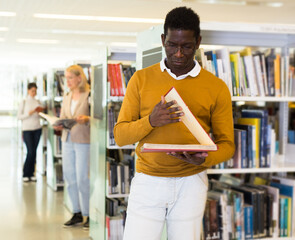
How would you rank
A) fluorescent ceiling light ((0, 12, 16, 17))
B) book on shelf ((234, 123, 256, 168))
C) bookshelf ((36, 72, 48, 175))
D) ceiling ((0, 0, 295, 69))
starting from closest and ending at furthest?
book on shelf ((234, 123, 256, 168)) < ceiling ((0, 0, 295, 69)) < bookshelf ((36, 72, 48, 175)) < fluorescent ceiling light ((0, 12, 16, 17))

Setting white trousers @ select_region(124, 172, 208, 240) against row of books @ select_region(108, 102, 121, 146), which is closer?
white trousers @ select_region(124, 172, 208, 240)

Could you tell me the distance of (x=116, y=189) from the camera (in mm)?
→ 3980

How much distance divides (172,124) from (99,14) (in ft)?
21.4

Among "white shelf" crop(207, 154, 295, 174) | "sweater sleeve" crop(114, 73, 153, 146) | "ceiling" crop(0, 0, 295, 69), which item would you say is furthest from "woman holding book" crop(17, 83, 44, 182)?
"sweater sleeve" crop(114, 73, 153, 146)

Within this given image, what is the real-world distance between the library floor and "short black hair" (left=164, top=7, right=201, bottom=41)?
306cm

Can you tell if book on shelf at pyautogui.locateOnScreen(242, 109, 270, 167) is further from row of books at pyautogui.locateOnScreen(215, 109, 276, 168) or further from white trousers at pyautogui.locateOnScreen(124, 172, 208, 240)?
white trousers at pyautogui.locateOnScreen(124, 172, 208, 240)

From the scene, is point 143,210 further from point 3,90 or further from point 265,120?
point 3,90

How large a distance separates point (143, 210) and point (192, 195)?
0.22 metres

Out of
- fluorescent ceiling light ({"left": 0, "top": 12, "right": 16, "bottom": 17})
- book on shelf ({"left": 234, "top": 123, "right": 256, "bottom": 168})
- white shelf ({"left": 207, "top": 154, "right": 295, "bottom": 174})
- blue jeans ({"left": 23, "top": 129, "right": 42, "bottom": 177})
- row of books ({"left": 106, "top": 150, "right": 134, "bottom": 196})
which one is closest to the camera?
white shelf ({"left": 207, "top": 154, "right": 295, "bottom": 174})

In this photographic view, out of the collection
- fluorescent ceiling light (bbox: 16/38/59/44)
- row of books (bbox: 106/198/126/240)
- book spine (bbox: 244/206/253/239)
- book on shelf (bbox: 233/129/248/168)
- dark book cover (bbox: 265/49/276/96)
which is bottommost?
row of books (bbox: 106/198/126/240)

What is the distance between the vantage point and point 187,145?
1.64 m

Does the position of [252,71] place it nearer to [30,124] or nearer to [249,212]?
[249,212]

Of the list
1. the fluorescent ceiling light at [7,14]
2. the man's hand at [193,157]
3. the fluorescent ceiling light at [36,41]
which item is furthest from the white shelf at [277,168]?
the fluorescent ceiling light at [36,41]

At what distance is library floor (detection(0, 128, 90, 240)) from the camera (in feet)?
14.6
